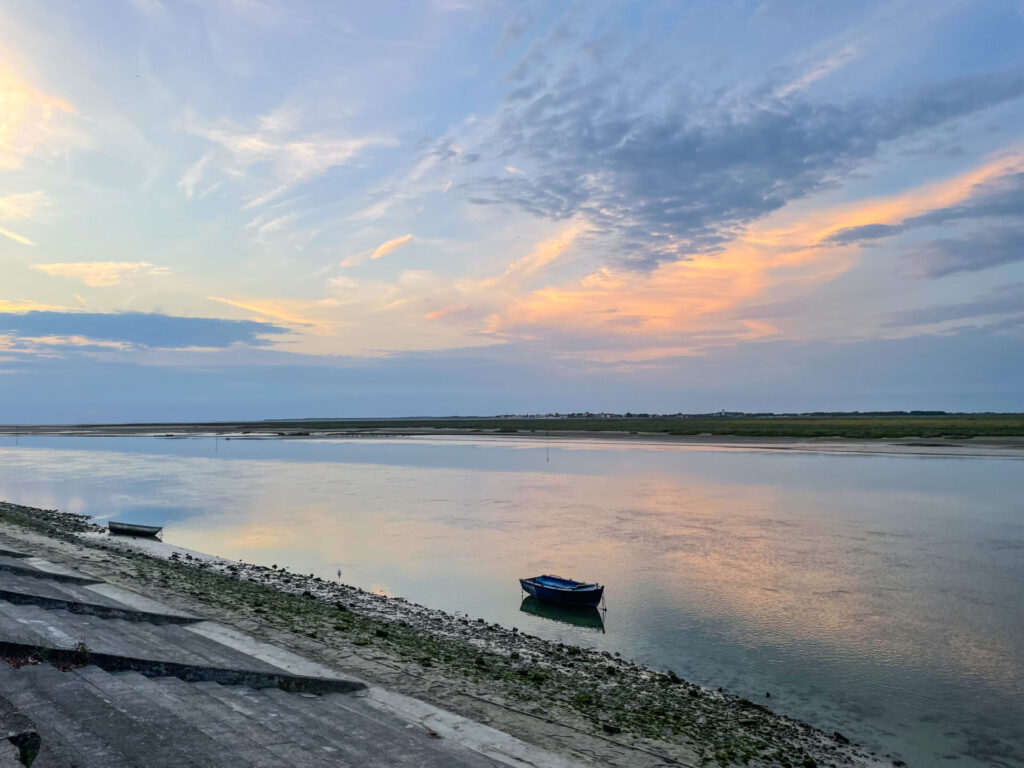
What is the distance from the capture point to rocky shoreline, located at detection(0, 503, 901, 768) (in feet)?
34.7

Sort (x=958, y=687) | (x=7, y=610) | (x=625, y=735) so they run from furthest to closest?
(x=958, y=687), (x=7, y=610), (x=625, y=735)

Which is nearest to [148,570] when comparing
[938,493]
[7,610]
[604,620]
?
[7,610]

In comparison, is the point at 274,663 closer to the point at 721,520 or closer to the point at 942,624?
the point at 942,624

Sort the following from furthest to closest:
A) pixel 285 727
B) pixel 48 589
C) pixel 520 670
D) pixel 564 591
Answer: pixel 564 591 → pixel 48 589 → pixel 520 670 → pixel 285 727

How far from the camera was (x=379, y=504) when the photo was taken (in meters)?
40.4

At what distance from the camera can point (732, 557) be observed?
25750mm

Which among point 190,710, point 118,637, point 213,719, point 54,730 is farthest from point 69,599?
point 54,730

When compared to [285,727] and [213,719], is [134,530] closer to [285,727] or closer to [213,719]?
[213,719]

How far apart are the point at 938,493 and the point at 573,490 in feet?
82.4

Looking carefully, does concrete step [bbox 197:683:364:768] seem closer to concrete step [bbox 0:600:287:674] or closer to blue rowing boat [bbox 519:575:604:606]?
concrete step [bbox 0:600:287:674]

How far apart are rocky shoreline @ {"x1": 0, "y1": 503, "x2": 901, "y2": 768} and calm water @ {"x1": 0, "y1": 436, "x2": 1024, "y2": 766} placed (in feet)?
3.68

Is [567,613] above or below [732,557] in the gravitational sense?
below

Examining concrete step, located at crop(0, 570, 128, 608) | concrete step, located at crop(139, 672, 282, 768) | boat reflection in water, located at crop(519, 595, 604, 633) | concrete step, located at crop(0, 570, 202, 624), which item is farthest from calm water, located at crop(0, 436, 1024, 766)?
concrete step, located at crop(139, 672, 282, 768)

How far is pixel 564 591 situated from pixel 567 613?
2.30 ft
